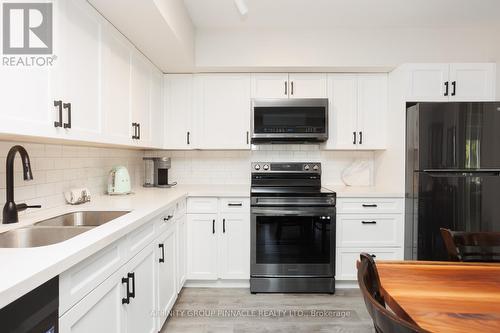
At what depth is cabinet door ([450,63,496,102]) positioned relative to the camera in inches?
107

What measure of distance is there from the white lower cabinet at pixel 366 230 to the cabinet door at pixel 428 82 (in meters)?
1.02

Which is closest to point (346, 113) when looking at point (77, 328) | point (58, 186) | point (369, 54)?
point (369, 54)

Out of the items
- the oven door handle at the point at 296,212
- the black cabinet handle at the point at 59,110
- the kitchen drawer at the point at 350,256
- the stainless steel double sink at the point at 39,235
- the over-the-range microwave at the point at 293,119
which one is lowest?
the kitchen drawer at the point at 350,256

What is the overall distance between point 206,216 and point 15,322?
6.54ft

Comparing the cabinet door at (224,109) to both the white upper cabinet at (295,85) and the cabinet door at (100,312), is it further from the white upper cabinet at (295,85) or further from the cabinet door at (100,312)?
the cabinet door at (100,312)

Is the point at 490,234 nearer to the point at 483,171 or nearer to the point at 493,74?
the point at 483,171

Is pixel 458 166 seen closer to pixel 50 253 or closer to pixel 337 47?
pixel 337 47

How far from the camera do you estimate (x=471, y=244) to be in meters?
1.36

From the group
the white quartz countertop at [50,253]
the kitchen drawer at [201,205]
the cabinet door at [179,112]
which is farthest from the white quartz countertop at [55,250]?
the cabinet door at [179,112]

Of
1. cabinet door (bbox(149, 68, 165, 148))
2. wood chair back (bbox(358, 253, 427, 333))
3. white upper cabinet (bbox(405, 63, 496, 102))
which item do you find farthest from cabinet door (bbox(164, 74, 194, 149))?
wood chair back (bbox(358, 253, 427, 333))

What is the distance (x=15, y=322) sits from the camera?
73cm

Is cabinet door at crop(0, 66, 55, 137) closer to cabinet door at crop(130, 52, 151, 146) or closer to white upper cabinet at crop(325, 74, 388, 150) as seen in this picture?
cabinet door at crop(130, 52, 151, 146)

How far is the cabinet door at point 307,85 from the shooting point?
3.02 metres

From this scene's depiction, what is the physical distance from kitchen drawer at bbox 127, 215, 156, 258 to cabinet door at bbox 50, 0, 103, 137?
59 cm
